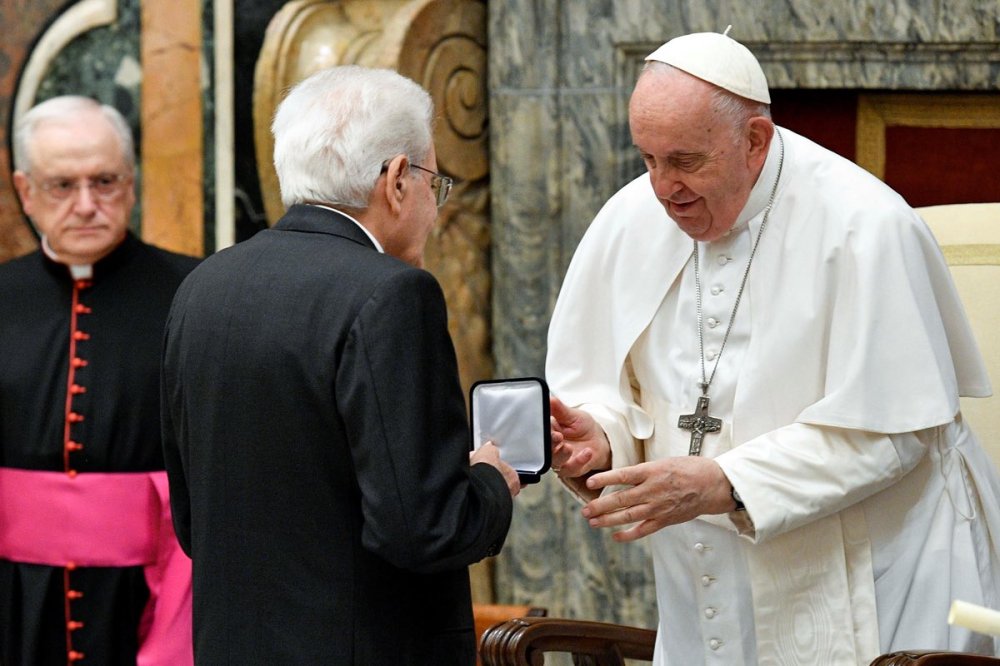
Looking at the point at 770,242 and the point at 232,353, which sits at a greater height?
the point at 770,242

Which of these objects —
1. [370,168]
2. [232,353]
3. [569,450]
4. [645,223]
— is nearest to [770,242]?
[645,223]

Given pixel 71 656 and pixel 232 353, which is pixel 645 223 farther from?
pixel 71 656

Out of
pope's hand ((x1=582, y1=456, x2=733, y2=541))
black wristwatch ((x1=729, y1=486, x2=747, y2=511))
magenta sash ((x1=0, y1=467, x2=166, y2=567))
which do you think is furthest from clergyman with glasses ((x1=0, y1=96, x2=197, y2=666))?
black wristwatch ((x1=729, y1=486, x2=747, y2=511))

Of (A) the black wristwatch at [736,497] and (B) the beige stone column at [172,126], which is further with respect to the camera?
(B) the beige stone column at [172,126]

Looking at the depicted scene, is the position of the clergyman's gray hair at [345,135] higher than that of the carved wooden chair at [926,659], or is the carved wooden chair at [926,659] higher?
the clergyman's gray hair at [345,135]

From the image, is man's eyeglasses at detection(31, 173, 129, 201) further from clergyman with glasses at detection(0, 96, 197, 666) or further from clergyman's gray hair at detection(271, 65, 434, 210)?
clergyman's gray hair at detection(271, 65, 434, 210)

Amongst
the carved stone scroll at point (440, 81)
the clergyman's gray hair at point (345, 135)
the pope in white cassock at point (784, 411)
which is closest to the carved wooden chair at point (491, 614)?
the carved stone scroll at point (440, 81)

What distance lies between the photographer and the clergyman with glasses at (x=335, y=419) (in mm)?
2523

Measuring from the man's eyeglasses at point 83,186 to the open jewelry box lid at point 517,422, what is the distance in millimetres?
1578

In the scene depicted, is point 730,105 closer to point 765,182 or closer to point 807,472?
point 765,182

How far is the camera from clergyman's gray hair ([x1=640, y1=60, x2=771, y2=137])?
3.05 meters

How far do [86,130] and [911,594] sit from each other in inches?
93.6

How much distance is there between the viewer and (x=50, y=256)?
416cm

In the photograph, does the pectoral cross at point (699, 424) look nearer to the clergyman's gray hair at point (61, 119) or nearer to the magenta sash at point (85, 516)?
the magenta sash at point (85, 516)
